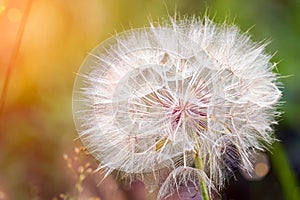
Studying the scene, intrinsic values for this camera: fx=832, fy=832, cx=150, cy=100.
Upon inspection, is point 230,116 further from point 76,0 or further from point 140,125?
point 76,0

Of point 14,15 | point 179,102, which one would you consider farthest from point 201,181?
point 14,15

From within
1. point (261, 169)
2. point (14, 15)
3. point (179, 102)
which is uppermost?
point (14, 15)

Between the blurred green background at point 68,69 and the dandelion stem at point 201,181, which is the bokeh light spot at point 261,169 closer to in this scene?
the blurred green background at point 68,69

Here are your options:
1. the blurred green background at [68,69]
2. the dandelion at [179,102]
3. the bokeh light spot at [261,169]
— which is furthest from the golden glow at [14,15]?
the bokeh light spot at [261,169]

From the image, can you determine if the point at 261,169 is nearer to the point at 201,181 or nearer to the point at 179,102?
the point at 179,102

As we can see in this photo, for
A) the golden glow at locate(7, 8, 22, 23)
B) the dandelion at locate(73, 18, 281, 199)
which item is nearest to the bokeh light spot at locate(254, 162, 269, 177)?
the golden glow at locate(7, 8, 22, 23)

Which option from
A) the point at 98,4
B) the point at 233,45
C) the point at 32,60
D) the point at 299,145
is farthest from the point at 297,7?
the point at 233,45

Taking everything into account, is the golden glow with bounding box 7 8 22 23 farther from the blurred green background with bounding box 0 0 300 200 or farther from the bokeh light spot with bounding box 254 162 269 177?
the bokeh light spot with bounding box 254 162 269 177
